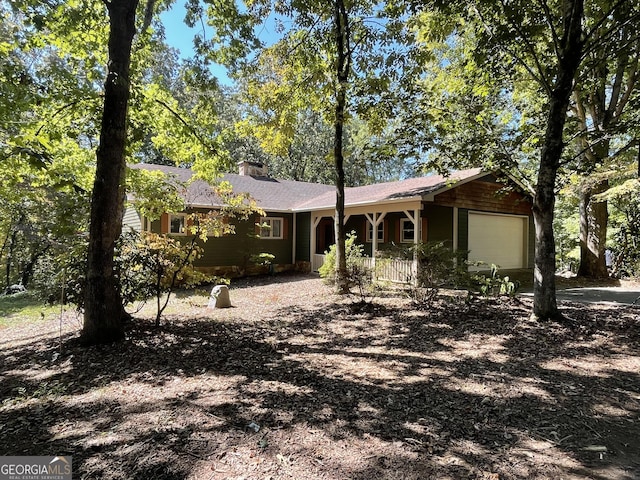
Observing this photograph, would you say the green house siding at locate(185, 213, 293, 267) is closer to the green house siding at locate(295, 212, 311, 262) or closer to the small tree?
the green house siding at locate(295, 212, 311, 262)

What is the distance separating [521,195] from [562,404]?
39.1ft

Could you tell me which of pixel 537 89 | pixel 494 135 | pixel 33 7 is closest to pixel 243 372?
pixel 33 7

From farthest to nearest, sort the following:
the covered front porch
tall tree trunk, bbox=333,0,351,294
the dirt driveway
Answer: the covered front porch → tall tree trunk, bbox=333,0,351,294 → the dirt driveway

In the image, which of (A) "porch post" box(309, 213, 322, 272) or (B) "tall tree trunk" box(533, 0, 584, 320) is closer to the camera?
(B) "tall tree trunk" box(533, 0, 584, 320)

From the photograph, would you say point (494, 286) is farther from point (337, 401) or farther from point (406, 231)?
point (337, 401)

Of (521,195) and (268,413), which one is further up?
(521,195)

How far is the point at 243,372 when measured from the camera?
14.0 ft

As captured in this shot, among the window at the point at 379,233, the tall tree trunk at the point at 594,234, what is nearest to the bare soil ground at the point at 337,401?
the tall tree trunk at the point at 594,234

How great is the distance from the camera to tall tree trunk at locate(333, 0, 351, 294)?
348 inches

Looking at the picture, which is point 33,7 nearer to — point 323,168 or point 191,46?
point 191,46

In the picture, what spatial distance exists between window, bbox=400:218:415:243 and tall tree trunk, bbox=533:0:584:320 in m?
7.13

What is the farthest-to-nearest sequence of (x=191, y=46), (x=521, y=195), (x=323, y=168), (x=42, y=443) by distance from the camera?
1. (x=323, y=168)
2. (x=521, y=195)
3. (x=191, y=46)
4. (x=42, y=443)

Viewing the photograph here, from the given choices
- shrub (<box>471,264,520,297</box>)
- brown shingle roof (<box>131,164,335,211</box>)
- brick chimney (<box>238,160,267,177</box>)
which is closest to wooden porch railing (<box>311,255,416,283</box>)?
shrub (<box>471,264,520,297</box>)

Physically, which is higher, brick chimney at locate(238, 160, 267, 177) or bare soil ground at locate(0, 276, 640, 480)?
brick chimney at locate(238, 160, 267, 177)
